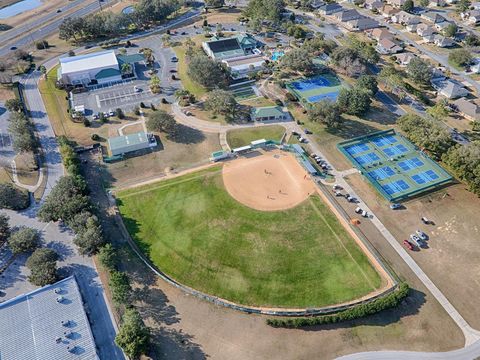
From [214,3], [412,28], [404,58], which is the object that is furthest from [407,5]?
[214,3]

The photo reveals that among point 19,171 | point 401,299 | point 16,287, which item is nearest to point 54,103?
point 19,171

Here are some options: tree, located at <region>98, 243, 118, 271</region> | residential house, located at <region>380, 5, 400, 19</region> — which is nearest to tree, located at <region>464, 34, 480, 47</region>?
residential house, located at <region>380, 5, 400, 19</region>

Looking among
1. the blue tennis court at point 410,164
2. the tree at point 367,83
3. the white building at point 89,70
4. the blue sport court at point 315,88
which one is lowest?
the blue tennis court at point 410,164

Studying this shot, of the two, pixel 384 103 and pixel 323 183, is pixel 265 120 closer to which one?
pixel 323 183

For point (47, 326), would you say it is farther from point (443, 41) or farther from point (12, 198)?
point (443, 41)

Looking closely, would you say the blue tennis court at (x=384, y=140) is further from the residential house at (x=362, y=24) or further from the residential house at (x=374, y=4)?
the residential house at (x=374, y=4)

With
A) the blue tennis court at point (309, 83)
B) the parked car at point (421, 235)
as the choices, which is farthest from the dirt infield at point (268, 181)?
the blue tennis court at point (309, 83)
